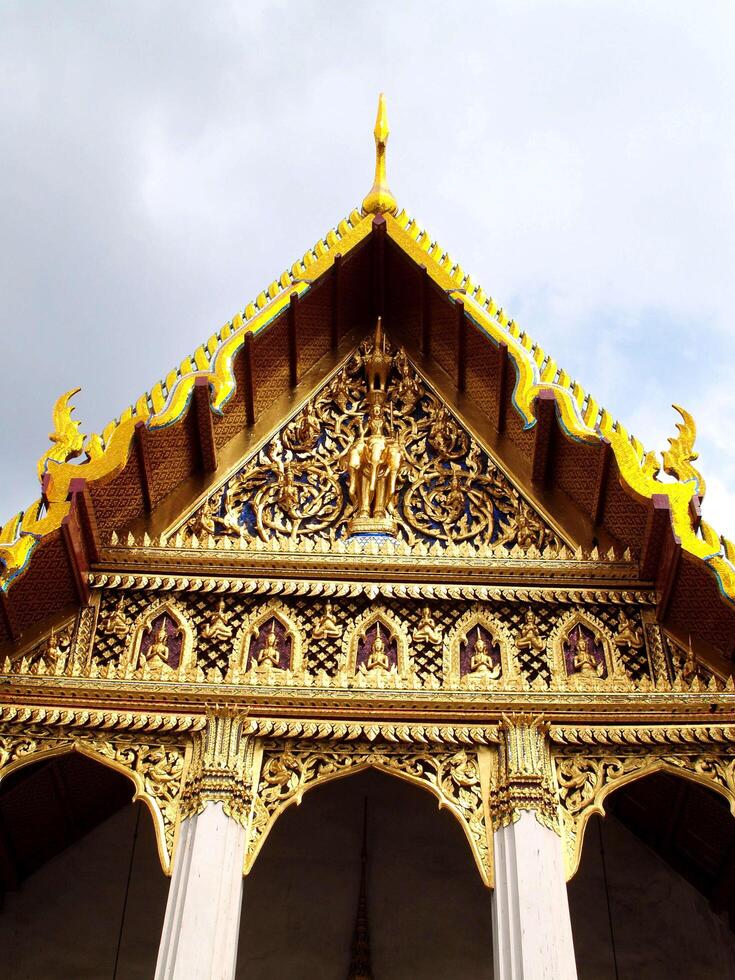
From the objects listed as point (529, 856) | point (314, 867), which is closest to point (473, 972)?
point (314, 867)

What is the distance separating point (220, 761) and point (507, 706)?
5.67ft

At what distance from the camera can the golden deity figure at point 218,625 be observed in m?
7.79

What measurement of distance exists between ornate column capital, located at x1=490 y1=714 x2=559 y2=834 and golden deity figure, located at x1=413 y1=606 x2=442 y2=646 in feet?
2.97

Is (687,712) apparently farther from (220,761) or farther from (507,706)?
(220,761)

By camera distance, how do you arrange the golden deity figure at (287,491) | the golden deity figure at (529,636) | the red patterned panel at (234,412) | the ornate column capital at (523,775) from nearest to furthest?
the ornate column capital at (523,775), the golden deity figure at (529,636), the golden deity figure at (287,491), the red patterned panel at (234,412)

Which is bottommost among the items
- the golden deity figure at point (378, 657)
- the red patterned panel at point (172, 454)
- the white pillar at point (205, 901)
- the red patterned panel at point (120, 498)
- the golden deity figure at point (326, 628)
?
the white pillar at point (205, 901)

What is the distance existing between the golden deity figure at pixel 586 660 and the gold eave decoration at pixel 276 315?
947 millimetres

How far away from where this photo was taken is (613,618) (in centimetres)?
797

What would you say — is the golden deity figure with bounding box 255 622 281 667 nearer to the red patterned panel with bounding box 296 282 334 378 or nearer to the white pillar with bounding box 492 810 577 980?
the white pillar with bounding box 492 810 577 980

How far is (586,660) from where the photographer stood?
25.2 ft

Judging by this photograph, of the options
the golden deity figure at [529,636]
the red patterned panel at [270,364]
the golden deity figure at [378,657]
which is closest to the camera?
the golden deity figure at [378,657]

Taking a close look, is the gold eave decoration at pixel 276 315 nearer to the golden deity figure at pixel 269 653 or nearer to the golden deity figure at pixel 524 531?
the golden deity figure at pixel 524 531

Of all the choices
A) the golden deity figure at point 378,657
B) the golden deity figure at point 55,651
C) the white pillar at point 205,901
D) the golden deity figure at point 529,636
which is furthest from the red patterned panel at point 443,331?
the white pillar at point 205,901

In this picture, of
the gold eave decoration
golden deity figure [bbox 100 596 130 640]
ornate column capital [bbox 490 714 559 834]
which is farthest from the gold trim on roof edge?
ornate column capital [bbox 490 714 559 834]
